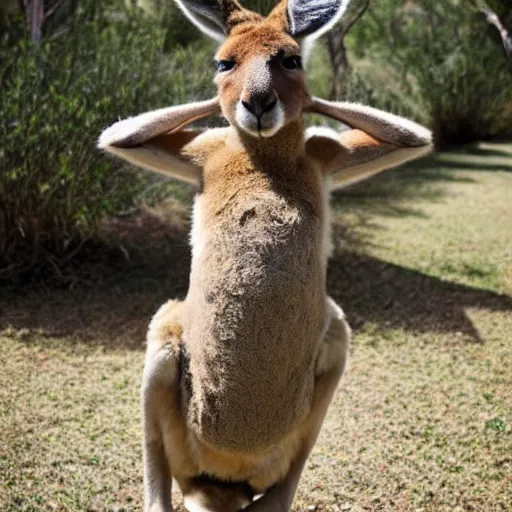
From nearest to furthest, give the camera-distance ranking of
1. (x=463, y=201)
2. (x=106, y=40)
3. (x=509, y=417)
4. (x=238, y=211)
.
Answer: (x=238, y=211)
(x=509, y=417)
(x=106, y=40)
(x=463, y=201)

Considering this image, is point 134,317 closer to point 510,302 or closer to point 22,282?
point 22,282

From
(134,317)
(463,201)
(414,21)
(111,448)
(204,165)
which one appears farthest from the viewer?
(414,21)

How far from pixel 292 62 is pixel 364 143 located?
44 cm

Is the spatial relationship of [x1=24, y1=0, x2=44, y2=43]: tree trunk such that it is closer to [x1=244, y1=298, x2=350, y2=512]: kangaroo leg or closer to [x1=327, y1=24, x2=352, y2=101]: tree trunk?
[x1=327, y1=24, x2=352, y2=101]: tree trunk

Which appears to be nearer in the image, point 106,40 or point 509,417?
point 509,417

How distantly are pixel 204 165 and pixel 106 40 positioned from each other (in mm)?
4575

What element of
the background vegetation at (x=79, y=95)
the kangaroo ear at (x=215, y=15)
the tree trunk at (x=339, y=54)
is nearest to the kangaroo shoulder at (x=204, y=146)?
the kangaroo ear at (x=215, y=15)

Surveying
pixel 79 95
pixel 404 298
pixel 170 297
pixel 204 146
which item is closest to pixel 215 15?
pixel 204 146

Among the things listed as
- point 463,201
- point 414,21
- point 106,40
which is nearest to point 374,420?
point 106,40

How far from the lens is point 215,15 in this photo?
2537 millimetres

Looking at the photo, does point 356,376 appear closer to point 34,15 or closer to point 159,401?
point 159,401

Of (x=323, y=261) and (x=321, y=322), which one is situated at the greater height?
(x=323, y=261)

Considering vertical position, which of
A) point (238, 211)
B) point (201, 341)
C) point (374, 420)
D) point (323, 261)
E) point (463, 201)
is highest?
point (238, 211)

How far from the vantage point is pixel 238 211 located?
2.43 m
